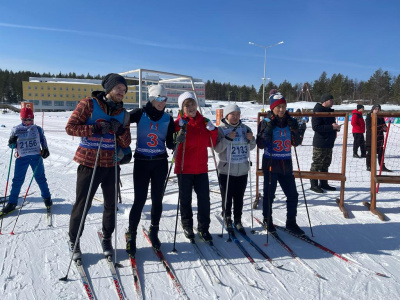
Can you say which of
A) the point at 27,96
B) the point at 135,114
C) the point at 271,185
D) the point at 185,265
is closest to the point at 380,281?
the point at 271,185

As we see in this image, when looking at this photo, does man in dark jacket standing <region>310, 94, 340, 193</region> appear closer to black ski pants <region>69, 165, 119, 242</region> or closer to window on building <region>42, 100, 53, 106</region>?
black ski pants <region>69, 165, 119, 242</region>

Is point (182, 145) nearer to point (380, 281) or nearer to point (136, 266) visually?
point (136, 266)

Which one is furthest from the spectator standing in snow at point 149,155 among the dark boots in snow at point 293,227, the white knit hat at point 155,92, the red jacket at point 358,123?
the red jacket at point 358,123

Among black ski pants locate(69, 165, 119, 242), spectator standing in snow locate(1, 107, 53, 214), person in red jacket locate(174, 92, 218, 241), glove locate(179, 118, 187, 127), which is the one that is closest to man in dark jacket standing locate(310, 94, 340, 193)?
person in red jacket locate(174, 92, 218, 241)

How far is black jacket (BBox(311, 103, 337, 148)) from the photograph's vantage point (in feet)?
17.4

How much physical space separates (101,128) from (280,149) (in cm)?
230

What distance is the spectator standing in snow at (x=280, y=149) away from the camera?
368 centimetres

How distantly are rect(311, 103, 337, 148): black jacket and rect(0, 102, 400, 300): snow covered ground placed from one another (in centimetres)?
136

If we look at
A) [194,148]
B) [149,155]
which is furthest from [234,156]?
[149,155]

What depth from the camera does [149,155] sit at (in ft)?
10.1

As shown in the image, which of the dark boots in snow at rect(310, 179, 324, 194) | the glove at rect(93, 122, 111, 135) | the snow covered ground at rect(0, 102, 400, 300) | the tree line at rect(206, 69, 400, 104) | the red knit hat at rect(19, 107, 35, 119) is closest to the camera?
the snow covered ground at rect(0, 102, 400, 300)

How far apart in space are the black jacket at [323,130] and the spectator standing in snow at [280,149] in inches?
73.3

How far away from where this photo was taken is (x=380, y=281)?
272cm

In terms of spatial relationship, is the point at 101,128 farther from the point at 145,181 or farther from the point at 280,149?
the point at 280,149
